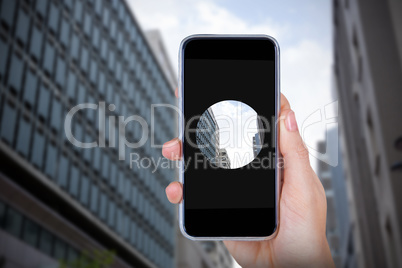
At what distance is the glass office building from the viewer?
2497cm

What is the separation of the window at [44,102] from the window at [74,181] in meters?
4.55

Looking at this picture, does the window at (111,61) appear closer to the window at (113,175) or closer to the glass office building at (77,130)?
the glass office building at (77,130)

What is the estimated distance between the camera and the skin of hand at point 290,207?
2.80 metres

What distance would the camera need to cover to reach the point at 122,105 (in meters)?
41.6

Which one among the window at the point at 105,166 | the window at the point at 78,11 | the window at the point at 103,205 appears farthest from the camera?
the window at the point at 105,166

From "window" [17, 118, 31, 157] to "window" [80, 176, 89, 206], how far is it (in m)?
7.23

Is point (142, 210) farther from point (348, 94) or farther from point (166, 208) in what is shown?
point (348, 94)

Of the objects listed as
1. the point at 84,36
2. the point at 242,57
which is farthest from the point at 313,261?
the point at 84,36

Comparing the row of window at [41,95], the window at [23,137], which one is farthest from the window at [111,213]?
the window at [23,137]

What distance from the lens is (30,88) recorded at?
87.3 feet

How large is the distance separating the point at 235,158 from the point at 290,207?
0.52 meters

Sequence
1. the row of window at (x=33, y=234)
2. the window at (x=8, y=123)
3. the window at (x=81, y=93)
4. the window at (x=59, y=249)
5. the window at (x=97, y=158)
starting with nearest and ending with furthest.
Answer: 1. the window at (x=8, y=123)
2. the row of window at (x=33, y=234)
3. the window at (x=59, y=249)
4. the window at (x=81, y=93)
5. the window at (x=97, y=158)

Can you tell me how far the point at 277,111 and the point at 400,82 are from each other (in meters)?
10.9

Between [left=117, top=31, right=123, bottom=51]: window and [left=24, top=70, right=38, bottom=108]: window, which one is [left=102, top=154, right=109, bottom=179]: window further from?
[left=117, top=31, right=123, bottom=51]: window
